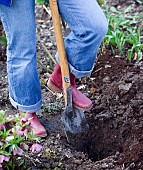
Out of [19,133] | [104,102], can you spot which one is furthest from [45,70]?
[19,133]

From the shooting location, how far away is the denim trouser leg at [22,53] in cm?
341

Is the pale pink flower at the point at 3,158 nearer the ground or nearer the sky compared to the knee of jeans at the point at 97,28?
nearer the ground

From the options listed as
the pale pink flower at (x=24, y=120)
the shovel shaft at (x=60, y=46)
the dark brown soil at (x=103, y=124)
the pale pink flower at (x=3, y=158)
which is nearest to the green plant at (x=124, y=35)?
the dark brown soil at (x=103, y=124)

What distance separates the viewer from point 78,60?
3.64 m

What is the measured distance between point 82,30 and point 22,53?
42 centimetres

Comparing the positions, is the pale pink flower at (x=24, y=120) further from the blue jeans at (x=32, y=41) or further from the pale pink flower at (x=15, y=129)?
the blue jeans at (x=32, y=41)

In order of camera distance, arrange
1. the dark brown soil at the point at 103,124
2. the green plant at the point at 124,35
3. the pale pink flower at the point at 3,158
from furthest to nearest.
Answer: the green plant at the point at 124,35 → the dark brown soil at the point at 103,124 → the pale pink flower at the point at 3,158

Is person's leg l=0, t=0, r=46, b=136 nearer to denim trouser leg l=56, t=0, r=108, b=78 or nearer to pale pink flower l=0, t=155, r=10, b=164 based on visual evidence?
denim trouser leg l=56, t=0, r=108, b=78

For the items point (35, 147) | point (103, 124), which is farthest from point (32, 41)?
point (103, 124)

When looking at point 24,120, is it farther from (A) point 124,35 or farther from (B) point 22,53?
(A) point 124,35

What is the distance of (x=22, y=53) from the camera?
3580mm

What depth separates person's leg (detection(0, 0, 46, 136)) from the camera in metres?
3.41

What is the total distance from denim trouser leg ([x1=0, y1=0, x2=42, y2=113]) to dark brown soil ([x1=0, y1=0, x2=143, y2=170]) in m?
0.36

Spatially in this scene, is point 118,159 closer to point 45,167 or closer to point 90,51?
point 45,167
